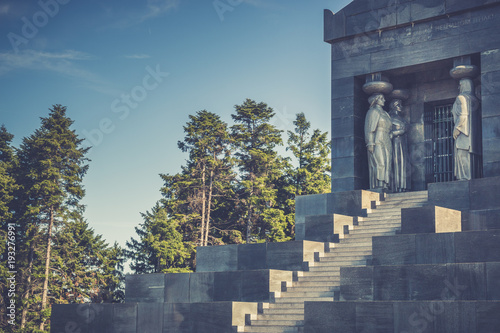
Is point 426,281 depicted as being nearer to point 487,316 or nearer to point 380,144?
point 487,316

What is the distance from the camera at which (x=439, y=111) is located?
28.2 meters

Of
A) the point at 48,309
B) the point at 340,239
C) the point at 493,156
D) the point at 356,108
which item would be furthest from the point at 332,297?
the point at 48,309

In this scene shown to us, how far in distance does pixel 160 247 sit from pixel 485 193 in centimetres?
2385

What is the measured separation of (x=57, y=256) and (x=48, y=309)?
2.97m

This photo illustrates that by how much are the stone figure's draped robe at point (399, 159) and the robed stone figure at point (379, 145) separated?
0.17m

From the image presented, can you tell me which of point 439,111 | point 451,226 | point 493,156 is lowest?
point 451,226

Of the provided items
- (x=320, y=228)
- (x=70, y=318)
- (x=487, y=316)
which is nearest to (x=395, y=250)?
(x=487, y=316)

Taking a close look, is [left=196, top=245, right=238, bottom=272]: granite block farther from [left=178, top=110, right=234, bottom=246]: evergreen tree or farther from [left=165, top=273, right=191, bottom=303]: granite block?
[left=178, top=110, right=234, bottom=246]: evergreen tree

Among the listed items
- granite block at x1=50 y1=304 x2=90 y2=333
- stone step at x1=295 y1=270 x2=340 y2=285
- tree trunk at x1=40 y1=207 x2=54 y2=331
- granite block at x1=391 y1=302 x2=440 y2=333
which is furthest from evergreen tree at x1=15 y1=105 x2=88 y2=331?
granite block at x1=391 y1=302 x2=440 y2=333

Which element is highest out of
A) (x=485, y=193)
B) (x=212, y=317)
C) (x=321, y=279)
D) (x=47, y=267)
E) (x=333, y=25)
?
(x=333, y=25)

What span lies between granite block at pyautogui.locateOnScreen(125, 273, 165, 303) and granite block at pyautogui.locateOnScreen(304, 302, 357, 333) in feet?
20.3

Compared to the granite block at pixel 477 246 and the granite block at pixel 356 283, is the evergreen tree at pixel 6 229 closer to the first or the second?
the granite block at pixel 356 283

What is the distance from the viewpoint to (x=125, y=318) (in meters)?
22.5

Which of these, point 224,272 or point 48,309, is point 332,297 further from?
point 48,309
